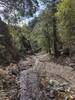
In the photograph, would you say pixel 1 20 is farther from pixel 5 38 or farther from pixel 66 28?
pixel 66 28

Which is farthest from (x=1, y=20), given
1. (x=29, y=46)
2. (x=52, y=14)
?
(x=29, y=46)

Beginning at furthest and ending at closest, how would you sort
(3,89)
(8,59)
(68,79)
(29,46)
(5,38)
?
(29,46) → (5,38) → (8,59) → (68,79) → (3,89)

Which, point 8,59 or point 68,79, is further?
point 8,59

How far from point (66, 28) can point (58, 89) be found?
12803mm

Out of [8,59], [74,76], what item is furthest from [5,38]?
[74,76]

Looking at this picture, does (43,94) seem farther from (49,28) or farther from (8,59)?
(49,28)

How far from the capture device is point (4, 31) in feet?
87.8

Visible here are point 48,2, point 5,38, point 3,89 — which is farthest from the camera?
point 48,2

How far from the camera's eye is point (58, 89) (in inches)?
584

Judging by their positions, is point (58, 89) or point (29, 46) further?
point (29, 46)

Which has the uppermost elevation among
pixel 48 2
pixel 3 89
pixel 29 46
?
pixel 48 2

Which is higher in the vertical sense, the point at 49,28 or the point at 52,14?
the point at 52,14

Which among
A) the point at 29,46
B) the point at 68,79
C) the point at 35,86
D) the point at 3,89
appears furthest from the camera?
the point at 29,46

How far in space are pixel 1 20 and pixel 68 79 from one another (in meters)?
12.6
